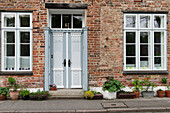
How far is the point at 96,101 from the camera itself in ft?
23.7

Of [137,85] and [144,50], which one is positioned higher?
[144,50]

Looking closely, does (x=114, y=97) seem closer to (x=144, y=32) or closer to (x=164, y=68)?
(x=164, y=68)

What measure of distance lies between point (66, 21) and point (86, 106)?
13.5ft

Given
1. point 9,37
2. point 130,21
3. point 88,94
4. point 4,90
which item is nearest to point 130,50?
point 130,21

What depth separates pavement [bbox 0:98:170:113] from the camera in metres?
6.07

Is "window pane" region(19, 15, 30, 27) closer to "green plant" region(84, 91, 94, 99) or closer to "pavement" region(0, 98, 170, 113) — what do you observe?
"pavement" region(0, 98, 170, 113)

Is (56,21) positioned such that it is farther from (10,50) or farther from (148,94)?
(148,94)

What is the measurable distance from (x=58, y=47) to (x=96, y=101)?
3003 millimetres

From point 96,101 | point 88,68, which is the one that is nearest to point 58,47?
point 88,68

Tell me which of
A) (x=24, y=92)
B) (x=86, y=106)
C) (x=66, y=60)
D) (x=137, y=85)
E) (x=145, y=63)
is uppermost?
(x=66, y=60)

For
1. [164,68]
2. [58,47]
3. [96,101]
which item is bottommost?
[96,101]

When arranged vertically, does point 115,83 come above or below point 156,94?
above

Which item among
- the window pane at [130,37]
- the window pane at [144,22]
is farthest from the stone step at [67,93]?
the window pane at [144,22]

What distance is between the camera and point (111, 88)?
750 cm
